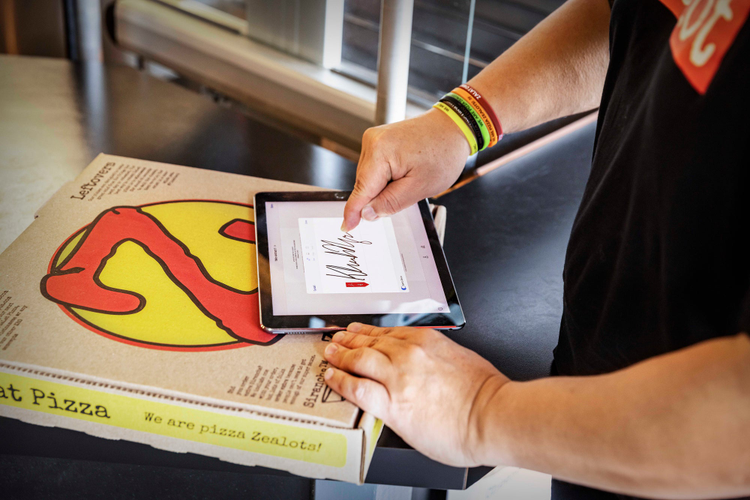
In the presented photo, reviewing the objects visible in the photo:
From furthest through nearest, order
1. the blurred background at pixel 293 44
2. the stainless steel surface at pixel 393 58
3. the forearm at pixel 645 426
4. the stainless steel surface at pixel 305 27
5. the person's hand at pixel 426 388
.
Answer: the stainless steel surface at pixel 305 27 → the blurred background at pixel 293 44 → the stainless steel surface at pixel 393 58 → the person's hand at pixel 426 388 → the forearm at pixel 645 426

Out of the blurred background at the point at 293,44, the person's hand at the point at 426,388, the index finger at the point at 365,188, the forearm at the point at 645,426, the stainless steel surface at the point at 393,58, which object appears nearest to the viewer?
the forearm at the point at 645,426

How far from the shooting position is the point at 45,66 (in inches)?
49.4

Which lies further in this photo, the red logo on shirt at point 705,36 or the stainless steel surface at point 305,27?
the stainless steel surface at point 305,27

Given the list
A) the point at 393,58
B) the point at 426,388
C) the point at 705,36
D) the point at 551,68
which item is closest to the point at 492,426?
the point at 426,388

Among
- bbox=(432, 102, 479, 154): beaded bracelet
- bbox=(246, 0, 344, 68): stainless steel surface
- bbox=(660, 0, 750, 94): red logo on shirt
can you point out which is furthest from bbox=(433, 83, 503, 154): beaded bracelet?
bbox=(246, 0, 344, 68): stainless steel surface

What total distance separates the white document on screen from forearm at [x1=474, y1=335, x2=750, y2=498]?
0.21 metres

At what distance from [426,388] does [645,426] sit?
0.16m

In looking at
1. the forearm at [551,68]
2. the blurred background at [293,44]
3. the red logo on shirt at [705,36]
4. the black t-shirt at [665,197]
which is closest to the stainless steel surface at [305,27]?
the blurred background at [293,44]

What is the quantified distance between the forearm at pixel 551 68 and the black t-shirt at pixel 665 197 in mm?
143

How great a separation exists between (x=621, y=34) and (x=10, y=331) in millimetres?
602

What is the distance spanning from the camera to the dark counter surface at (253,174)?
1.66 ft

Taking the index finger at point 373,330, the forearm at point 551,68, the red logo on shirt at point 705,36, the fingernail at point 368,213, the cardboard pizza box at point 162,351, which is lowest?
the cardboard pizza box at point 162,351

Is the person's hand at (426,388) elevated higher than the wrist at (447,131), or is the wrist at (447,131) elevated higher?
the wrist at (447,131)

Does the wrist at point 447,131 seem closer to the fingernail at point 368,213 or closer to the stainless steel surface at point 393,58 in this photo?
the fingernail at point 368,213
